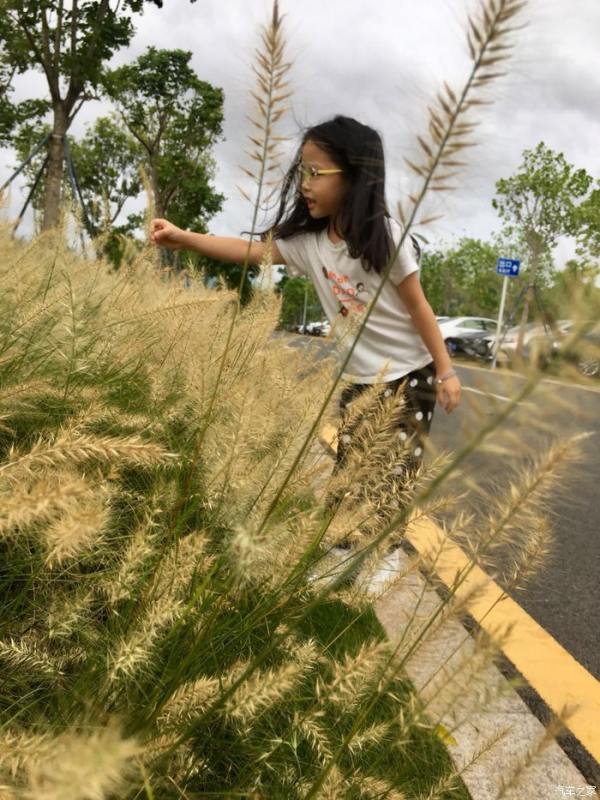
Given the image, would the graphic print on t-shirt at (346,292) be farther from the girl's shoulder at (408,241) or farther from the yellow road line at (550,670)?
the yellow road line at (550,670)

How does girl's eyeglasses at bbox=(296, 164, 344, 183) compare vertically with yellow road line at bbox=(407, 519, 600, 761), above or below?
above

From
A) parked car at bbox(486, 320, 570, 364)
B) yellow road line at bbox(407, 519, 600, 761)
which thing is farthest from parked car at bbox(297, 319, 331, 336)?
parked car at bbox(486, 320, 570, 364)

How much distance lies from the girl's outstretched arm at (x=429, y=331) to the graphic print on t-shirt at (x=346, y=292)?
0.40ft

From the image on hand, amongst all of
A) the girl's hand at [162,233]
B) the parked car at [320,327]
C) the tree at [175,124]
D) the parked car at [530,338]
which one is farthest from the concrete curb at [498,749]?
the tree at [175,124]

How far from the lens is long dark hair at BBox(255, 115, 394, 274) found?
2135mm

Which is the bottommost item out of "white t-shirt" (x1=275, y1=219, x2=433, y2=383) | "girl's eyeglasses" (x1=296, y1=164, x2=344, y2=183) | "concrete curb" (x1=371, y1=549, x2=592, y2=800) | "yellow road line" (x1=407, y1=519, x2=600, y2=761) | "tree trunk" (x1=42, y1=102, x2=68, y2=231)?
"yellow road line" (x1=407, y1=519, x2=600, y2=761)

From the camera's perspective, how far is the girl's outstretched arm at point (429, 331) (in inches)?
85.8

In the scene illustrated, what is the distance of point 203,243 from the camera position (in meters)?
2.37

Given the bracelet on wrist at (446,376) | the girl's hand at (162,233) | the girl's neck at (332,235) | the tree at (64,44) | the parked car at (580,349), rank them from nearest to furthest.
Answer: the parked car at (580,349)
the girl's hand at (162,233)
the bracelet on wrist at (446,376)
the girl's neck at (332,235)
the tree at (64,44)

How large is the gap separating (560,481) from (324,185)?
1477 mm

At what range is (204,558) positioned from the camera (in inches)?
46.8

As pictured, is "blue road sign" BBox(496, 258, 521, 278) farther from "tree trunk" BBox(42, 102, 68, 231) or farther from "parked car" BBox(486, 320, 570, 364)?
"tree trunk" BBox(42, 102, 68, 231)

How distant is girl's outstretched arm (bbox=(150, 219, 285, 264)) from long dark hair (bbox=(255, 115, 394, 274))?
0.16 meters

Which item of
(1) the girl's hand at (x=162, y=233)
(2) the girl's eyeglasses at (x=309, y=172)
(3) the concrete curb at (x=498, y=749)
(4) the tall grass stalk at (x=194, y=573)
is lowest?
(3) the concrete curb at (x=498, y=749)
